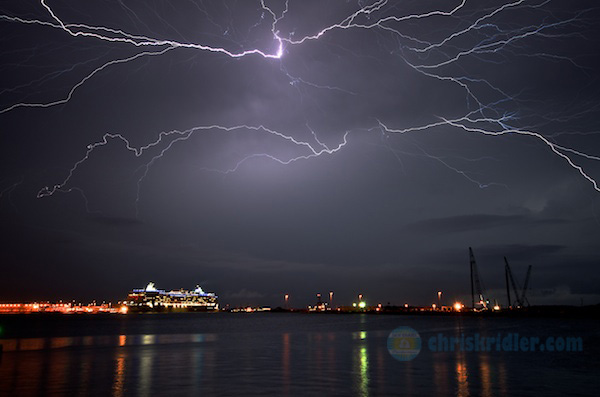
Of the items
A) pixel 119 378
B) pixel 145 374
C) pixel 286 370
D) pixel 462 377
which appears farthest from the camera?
pixel 286 370

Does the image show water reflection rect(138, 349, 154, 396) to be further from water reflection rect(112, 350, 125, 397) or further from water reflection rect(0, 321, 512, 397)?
water reflection rect(112, 350, 125, 397)

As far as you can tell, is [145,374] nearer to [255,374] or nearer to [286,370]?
[255,374]

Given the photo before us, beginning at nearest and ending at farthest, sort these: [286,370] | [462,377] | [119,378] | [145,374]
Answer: [119,378], [462,377], [145,374], [286,370]

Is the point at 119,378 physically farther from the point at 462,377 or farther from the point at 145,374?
the point at 462,377

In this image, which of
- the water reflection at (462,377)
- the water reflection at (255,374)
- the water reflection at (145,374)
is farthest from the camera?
the water reflection at (255,374)

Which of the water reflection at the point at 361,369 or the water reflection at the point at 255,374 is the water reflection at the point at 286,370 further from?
the water reflection at the point at 361,369

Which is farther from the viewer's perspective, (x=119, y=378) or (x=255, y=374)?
(x=255, y=374)

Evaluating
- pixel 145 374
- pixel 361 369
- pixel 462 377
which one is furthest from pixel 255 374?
pixel 462 377

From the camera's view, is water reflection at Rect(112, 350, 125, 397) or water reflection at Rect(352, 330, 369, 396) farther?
water reflection at Rect(352, 330, 369, 396)

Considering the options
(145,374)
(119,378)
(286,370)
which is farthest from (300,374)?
(119,378)

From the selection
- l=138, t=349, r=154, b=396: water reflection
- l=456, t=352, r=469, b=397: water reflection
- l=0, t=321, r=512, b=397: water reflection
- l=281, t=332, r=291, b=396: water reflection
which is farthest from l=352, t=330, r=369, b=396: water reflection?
l=138, t=349, r=154, b=396: water reflection

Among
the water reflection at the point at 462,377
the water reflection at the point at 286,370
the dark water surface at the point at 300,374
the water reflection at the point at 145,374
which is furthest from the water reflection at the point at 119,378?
the water reflection at the point at 462,377
